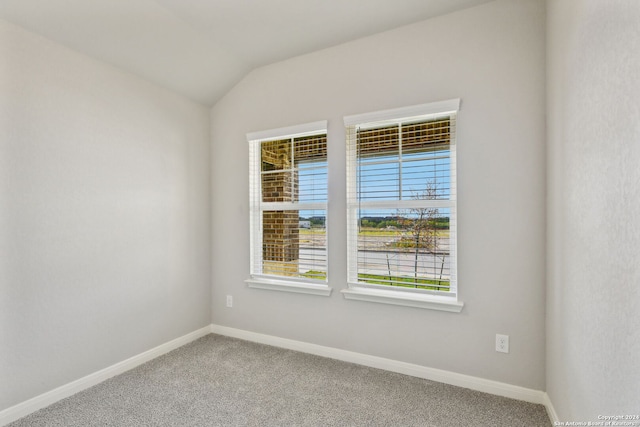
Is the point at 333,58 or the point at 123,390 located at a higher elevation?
the point at 333,58

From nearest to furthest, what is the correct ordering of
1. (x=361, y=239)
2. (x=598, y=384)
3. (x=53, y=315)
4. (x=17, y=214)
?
(x=598, y=384) < (x=17, y=214) < (x=53, y=315) < (x=361, y=239)

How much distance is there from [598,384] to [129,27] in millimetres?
3328

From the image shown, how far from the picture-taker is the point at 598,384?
1291mm

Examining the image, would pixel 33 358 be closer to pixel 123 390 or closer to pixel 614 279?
pixel 123 390

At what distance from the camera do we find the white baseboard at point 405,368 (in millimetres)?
2163

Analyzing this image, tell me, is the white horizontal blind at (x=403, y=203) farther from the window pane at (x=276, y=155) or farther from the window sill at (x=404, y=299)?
the window pane at (x=276, y=155)

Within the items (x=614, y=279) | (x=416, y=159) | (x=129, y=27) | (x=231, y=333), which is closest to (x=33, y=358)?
(x=231, y=333)

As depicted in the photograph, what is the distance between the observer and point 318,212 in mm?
2986

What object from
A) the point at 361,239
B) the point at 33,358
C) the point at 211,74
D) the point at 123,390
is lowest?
the point at 123,390

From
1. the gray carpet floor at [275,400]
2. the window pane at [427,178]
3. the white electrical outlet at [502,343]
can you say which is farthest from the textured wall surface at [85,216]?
the white electrical outlet at [502,343]

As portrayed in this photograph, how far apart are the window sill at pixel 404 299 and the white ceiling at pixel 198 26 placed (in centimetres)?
210

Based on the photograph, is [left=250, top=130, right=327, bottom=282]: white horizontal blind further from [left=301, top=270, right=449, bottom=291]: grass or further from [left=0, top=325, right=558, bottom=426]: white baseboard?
[left=0, top=325, right=558, bottom=426]: white baseboard

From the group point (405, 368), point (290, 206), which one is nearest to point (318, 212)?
point (290, 206)

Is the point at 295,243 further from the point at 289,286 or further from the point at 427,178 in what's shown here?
the point at 427,178
